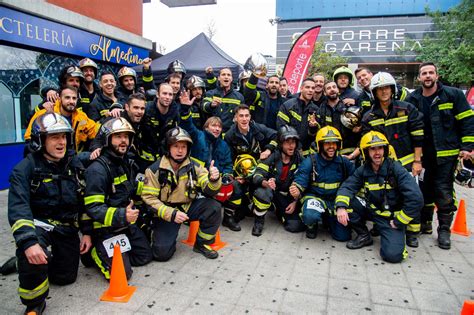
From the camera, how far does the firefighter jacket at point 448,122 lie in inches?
173

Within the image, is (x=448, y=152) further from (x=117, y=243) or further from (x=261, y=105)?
(x=117, y=243)

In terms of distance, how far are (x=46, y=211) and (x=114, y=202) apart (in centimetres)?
70

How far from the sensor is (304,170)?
484 cm

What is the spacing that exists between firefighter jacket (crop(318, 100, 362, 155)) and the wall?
6.77 metres

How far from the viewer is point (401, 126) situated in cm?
452

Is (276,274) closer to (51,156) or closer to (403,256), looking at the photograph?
(403,256)

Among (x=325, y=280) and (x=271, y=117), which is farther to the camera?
(x=271, y=117)

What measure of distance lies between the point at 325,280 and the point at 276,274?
53 cm

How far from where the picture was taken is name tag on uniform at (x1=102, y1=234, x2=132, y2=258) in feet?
11.7

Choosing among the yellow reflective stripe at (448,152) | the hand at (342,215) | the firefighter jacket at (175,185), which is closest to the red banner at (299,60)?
the yellow reflective stripe at (448,152)

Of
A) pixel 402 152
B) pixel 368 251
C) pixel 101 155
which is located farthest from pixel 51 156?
pixel 402 152

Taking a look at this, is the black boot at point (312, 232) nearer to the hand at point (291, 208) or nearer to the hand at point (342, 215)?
the hand at point (291, 208)

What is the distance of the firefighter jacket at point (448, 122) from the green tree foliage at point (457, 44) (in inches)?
812

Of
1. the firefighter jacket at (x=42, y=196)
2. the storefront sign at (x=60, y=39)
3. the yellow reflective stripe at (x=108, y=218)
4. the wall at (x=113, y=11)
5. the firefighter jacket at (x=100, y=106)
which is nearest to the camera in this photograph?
the firefighter jacket at (x=42, y=196)
